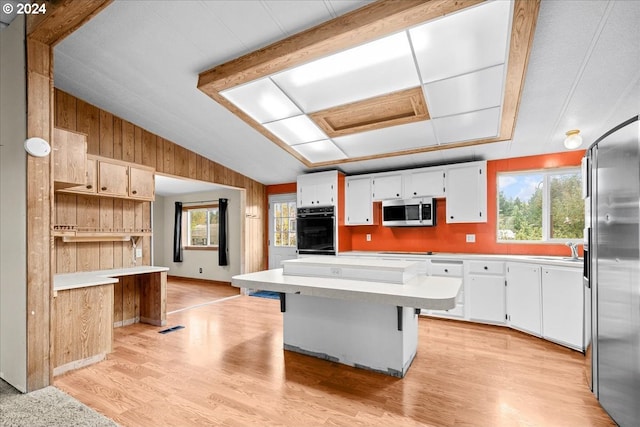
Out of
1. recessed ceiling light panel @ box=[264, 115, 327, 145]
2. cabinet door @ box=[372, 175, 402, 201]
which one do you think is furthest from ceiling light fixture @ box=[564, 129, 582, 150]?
recessed ceiling light panel @ box=[264, 115, 327, 145]

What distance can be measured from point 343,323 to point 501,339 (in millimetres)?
1959

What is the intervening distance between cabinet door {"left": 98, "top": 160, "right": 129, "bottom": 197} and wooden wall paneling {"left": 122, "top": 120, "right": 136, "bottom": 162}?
26cm

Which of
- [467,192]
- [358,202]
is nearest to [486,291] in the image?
[467,192]

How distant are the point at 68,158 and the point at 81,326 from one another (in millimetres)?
1581

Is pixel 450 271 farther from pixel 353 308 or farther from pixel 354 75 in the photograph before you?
pixel 354 75

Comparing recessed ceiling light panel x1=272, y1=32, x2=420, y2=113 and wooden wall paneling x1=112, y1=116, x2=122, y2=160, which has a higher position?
recessed ceiling light panel x1=272, y1=32, x2=420, y2=113

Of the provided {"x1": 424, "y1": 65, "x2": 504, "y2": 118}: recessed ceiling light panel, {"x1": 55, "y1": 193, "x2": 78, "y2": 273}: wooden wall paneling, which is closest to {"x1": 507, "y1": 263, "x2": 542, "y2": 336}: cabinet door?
{"x1": 424, "y1": 65, "x2": 504, "y2": 118}: recessed ceiling light panel

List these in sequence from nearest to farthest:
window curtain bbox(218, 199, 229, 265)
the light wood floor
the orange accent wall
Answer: the light wood floor < the orange accent wall < window curtain bbox(218, 199, 229, 265)

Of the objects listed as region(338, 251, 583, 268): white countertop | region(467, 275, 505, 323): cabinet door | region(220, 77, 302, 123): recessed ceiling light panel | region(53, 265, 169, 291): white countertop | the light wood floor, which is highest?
region(220, 77, 302, 123): recessed ceiling light panel

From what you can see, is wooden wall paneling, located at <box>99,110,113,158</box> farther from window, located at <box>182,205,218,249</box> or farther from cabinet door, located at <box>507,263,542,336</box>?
cabinet door, located at <box>507,263,542,336</box>

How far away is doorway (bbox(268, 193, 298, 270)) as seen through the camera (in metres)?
6.20

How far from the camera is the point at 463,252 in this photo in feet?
14.6

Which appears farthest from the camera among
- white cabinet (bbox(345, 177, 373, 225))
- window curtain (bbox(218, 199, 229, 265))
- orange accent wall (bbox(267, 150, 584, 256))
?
window curtain (bbox(218, 199, 229, 265))

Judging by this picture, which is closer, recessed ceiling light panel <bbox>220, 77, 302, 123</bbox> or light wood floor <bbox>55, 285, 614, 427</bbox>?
light wood floor <bbox>55, 285, 614, 427</bbox>
